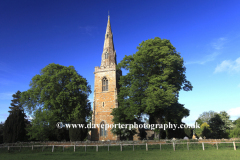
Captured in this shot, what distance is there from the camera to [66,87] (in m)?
31.2

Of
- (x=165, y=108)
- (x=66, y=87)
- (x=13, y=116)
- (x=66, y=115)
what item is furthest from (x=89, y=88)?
(x=165, y=108)

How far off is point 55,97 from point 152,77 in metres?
16.0

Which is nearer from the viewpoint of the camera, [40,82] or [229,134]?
[40,82]

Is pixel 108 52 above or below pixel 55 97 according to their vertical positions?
above

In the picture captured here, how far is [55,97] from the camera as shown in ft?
96.8

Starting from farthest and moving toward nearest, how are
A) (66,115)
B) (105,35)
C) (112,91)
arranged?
1. (105,35)
2. (112,91)
3. (66,115)

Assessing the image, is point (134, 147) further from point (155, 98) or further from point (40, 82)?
point (40, 82)

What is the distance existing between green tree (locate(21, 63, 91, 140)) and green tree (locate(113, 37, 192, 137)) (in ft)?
29.7

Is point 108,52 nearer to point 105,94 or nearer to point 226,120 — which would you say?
point 105,94

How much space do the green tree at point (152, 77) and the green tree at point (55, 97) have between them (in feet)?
29.7

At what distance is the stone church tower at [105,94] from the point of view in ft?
97.8

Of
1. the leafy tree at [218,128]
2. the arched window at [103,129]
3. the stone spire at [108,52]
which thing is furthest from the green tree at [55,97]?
the leafy tree at [218,128]

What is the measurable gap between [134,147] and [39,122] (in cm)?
1482

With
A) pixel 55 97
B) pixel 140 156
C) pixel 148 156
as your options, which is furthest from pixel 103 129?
pixel 148 156
